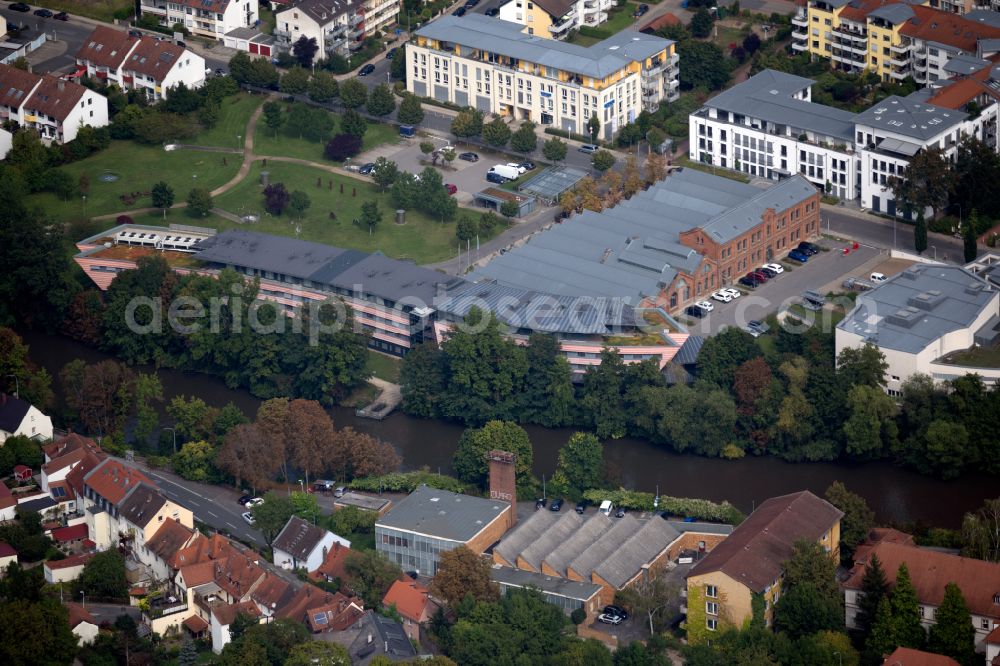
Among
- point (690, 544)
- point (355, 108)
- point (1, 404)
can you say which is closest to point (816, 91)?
point (355, 108)

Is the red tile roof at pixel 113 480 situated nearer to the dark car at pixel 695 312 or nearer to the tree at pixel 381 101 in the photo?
the dark car at pixel 695 312

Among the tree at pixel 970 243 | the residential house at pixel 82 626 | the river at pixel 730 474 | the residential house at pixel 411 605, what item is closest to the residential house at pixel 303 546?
the residential house at pixel 411 605

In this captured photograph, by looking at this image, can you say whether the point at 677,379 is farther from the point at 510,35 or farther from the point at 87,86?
the point at 87,86

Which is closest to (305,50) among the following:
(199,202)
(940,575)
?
(199,202)

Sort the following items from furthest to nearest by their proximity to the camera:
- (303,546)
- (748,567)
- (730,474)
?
(730,474), (303,546), (748,567)

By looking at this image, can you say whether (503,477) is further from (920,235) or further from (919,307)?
(920,235)

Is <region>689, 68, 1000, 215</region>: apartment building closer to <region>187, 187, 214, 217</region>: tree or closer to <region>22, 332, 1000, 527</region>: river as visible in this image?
<region>22, 332, 1000, 527</region>: river

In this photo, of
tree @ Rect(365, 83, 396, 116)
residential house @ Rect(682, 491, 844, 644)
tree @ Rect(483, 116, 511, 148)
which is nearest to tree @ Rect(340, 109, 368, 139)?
tree @ Rect(365, 83, 396, 116)
